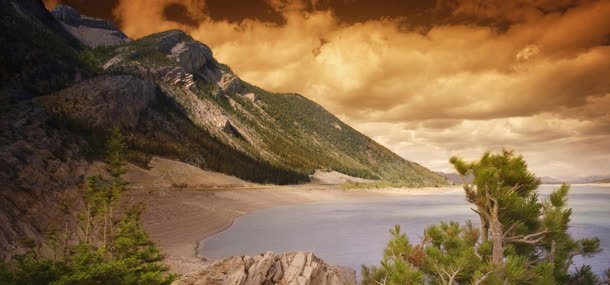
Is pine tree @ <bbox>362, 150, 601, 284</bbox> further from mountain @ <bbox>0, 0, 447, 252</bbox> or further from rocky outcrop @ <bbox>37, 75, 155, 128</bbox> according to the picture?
rocky outcrop @ <bbox>37, 75, 155, 128</bbox>

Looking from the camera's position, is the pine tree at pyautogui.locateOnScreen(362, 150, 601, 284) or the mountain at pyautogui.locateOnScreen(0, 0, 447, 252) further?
the mountain at pyautogui.locateOnScreen(0, 0, 447, 252)

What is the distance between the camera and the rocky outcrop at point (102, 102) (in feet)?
300

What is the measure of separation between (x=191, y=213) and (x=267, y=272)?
38380mm

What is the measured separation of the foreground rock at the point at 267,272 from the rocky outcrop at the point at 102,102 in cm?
8454

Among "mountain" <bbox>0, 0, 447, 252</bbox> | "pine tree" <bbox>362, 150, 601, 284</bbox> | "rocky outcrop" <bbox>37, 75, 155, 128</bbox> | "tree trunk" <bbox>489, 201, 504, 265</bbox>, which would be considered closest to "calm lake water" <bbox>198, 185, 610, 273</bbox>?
"mountain" <bbox>0, 0, 447, 252</bbox>

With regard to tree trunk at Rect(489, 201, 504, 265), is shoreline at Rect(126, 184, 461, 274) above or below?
below

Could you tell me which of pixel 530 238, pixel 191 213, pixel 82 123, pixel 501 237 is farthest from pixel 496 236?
pixel 82 123

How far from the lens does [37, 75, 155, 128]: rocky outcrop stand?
91500 millimetres

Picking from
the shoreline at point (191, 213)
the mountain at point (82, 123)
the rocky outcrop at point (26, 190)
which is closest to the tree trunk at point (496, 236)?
the shoreline at point (191, 213)

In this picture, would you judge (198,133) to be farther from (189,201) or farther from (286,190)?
(189,201)

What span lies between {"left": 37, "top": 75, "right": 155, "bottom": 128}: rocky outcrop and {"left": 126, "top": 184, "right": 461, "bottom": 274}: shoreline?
45243 mm

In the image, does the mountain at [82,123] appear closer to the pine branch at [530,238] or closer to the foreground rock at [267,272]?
the foreground rock at [267,272]

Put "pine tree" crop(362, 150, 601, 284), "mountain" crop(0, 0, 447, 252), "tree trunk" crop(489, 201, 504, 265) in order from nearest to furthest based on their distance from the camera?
"pine tree" crop(362, 150, 601, 284)
"tree trunk" crop(489, 201, 504, 265)
"mountain" crop(0, 0, 447, 252)

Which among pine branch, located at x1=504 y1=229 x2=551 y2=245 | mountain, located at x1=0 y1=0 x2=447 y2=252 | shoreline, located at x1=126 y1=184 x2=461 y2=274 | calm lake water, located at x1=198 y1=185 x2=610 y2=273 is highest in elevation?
mountain, located at x1=0 y1=0 x2=447 y2=252
